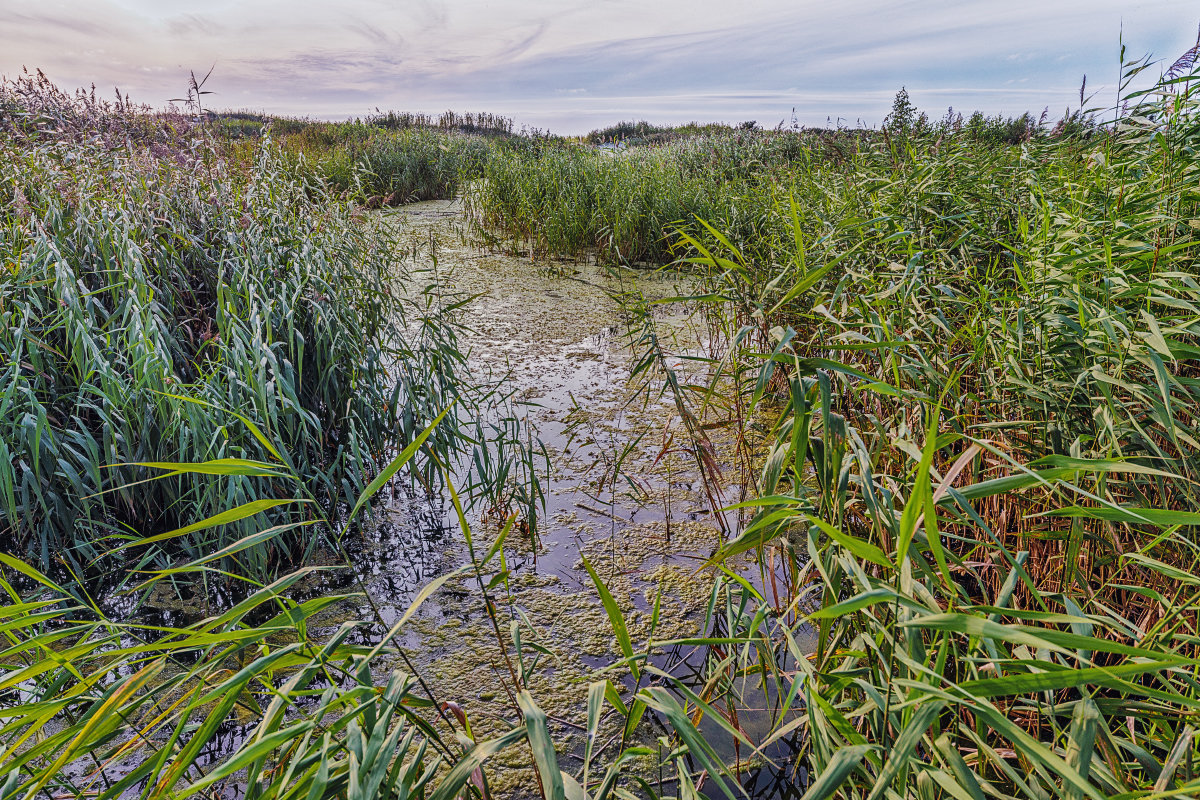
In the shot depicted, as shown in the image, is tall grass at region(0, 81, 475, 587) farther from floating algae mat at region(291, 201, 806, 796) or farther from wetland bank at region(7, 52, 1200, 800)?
floating algae mat at region(291, 201, 806, 796)

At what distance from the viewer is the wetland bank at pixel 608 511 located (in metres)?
0.87

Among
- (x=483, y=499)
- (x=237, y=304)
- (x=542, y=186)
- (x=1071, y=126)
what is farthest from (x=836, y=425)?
(x=542, y=186)

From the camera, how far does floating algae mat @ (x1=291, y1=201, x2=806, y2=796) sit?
5.24ft

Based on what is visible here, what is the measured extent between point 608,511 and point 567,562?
0.34 m

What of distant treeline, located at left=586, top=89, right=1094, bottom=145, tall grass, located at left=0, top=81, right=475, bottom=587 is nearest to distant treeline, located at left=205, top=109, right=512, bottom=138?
distant treeline, located at left=586, top=89, right=1094, bottom=145

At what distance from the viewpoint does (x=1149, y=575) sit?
4.82 feet

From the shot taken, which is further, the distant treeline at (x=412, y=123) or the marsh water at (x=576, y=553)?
the distant treeline at (x=412, y=123)

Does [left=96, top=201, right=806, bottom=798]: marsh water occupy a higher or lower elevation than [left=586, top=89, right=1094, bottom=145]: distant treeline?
lower

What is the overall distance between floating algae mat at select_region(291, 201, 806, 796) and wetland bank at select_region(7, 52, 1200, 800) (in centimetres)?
1

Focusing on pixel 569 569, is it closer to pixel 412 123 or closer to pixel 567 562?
pixel 567 562

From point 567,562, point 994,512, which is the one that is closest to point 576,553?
point 567,562

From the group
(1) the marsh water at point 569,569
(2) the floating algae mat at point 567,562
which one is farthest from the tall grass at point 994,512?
(2) the floating algae mat at point 567,562

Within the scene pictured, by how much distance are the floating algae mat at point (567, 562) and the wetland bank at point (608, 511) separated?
0.01 meters

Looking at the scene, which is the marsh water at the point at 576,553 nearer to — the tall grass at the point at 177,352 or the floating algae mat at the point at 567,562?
the floating algae mat at the point at 567,562
